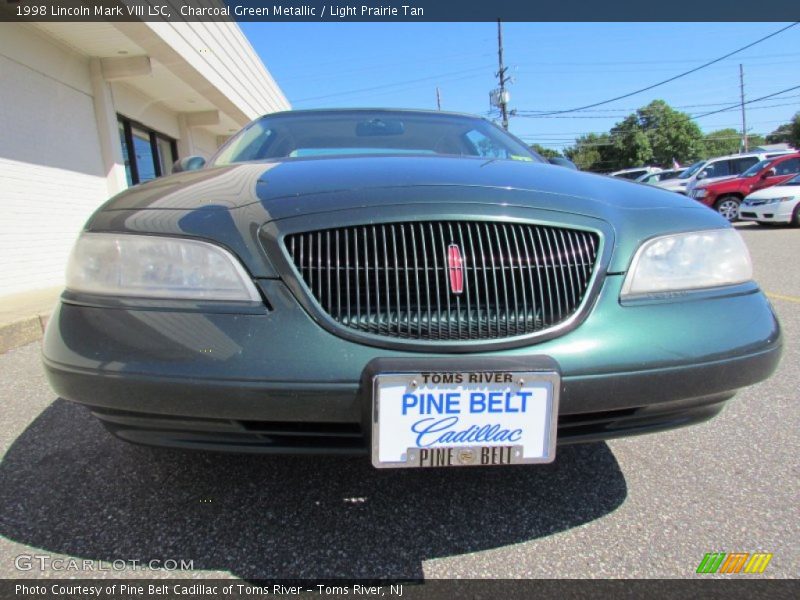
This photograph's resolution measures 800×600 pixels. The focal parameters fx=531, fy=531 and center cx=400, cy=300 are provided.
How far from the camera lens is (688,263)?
1451 mm

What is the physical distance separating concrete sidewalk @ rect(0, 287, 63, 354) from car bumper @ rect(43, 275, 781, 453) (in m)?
2.86

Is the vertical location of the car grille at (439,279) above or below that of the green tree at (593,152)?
below

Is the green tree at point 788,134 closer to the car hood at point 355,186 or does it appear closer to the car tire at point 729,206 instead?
the car tire at point 729,206

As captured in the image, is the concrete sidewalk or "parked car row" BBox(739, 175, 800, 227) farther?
"parked car row" BBox(739, 175, 800, 227)

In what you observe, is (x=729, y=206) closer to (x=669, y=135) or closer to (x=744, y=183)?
(x=744, y=183)

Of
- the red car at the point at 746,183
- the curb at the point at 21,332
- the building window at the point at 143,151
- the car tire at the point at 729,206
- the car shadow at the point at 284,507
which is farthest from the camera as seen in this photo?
the car tire at the point at 729,206

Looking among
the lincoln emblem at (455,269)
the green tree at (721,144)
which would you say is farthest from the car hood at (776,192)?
the green tree at (721,144)

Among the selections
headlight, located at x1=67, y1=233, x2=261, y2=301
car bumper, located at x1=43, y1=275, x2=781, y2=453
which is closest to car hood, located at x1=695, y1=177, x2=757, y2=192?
car bumper, located at x1=43, y1=275, x2=781, y2=453

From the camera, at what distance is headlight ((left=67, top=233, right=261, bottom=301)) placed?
130 cm

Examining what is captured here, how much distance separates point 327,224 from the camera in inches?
52.0

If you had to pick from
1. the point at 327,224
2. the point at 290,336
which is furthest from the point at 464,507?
the point at 327,224

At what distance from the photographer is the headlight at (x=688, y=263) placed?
139cm

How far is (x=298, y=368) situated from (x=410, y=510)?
69 cm

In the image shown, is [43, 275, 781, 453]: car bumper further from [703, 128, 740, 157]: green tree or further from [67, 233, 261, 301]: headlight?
[703, 128, 740, 157]: green tree
